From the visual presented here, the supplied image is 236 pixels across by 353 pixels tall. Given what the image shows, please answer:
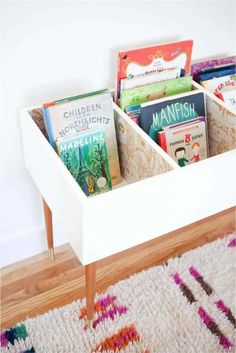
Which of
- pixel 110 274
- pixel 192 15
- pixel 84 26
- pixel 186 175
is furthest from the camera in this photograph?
pixel 110 274

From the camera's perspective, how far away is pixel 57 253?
4.85 ft

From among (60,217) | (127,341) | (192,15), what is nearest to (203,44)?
(192,15)

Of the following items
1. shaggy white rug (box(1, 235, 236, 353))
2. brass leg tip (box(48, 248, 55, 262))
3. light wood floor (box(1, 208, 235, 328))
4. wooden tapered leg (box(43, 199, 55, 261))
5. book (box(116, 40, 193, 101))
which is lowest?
shaggy white rug (box(1, 235, 236, 353))

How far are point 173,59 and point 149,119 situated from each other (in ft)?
0.62

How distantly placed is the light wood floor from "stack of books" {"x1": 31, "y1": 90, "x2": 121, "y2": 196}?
0.39 m

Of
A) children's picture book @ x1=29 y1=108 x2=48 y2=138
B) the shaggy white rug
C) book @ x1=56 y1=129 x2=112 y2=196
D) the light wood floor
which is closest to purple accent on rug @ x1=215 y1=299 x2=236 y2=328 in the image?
the shaggy white rug

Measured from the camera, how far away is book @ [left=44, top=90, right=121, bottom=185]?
1024 mm

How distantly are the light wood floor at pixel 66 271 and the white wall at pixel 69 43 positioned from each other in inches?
6.7

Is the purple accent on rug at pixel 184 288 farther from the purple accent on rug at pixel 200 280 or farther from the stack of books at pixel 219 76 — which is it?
the stack of books at pixel 219 76

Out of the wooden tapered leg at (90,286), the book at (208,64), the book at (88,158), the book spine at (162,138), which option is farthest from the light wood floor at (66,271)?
the book at (208,64)

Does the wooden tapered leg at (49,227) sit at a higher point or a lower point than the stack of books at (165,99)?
lower

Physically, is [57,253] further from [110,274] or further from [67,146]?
[67,146]

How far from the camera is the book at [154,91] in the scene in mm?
1126

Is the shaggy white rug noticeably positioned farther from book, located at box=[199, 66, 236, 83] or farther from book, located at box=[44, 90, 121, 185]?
book, located at box=[199, 66, 236, 83]
